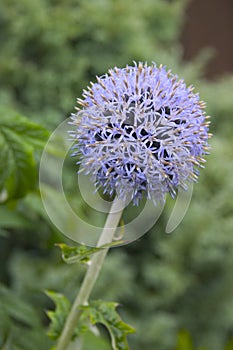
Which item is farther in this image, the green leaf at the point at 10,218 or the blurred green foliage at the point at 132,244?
the blurred green foliage at the point at 132,244

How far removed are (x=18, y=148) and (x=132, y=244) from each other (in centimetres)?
86

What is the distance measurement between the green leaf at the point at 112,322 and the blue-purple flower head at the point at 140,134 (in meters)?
0.16

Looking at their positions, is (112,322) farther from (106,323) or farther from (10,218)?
(10,218)

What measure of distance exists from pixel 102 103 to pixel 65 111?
1031 millimetres

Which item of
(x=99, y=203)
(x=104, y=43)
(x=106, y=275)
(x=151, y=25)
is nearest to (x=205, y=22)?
(x=151, y=25)

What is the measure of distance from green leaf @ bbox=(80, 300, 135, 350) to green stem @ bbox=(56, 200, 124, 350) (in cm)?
2

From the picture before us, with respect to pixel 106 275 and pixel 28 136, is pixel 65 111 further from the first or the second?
pixel 28 136

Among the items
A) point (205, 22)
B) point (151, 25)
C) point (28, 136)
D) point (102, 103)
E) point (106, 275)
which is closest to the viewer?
point (102, 103)

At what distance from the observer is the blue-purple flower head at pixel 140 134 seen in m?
0.68

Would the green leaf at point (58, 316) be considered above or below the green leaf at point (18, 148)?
below

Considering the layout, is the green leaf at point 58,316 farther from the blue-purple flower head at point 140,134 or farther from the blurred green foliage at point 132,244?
the blurred green foliage at point 132,244

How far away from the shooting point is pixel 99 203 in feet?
2.83

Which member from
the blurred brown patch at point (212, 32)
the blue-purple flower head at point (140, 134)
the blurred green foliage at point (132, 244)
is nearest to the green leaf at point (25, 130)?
the blue-purple flower head at point (140, 134)

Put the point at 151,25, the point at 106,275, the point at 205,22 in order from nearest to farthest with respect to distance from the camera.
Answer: the point at 106,275, the point at 151,25, the point at 205,22
